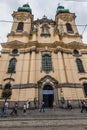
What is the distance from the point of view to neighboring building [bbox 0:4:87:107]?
22.0 meters

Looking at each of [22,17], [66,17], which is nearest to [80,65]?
[66,17]

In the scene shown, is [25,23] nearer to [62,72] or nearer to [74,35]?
[74,35]

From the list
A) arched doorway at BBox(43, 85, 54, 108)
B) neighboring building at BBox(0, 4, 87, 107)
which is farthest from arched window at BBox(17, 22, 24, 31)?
arched doorway at BBox(43, 85, 54, 108)

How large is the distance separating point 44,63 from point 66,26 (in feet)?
37.6

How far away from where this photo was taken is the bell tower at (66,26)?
96.3ft

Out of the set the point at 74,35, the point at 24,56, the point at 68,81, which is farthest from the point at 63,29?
the point at 68,81

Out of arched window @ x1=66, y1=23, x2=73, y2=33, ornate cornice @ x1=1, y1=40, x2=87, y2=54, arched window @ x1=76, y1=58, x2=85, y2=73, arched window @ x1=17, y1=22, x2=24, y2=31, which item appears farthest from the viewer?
arched window @ x1=66, y1=23, x2=73, y2=33

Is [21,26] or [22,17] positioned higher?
[22,17]

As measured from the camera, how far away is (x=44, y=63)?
25.3 m

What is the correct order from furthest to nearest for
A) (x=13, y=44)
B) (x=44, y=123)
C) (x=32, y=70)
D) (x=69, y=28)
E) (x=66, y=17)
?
(x=66, y=17) < (x=69, y=28) < (x=13, y=44) < (x=32, y=70) < (x=44, y=123)

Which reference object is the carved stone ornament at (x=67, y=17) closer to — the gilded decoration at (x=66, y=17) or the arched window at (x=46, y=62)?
the gilded decoration at (x=66, y=17)

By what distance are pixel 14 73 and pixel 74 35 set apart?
14.8 metres

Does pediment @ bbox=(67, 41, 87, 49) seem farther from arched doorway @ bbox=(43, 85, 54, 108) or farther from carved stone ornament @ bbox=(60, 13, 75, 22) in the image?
arched doorway @ bbox=(43, 85, 54, 108)

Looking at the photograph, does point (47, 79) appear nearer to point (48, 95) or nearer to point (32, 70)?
point (48, 95)
